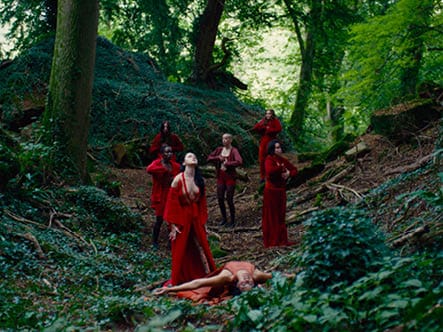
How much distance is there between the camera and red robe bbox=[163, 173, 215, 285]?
7.50 metres

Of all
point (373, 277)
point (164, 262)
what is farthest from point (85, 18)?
point (373, 277)

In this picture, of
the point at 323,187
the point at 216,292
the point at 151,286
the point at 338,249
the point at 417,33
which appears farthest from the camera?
the point at 323,187

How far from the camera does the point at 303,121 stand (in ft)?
76.0

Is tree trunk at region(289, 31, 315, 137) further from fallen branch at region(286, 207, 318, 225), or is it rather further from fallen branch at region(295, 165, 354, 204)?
fallen branch at region(286, 207, 318, 225)

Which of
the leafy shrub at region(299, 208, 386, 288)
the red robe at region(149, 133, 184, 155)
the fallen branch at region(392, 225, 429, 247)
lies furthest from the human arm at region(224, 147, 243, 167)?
the leafy shrub at region(299, 208, 386, 288)

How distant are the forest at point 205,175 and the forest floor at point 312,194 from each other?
0.17 feet

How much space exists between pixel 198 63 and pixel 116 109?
5262 mm

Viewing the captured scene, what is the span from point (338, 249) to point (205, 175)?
11.9 metres

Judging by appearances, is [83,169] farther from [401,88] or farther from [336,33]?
[336,33]

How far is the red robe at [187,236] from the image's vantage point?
7.50 m

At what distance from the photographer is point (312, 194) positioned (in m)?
11.8

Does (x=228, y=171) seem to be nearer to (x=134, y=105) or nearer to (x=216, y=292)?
(x=216, y=292)

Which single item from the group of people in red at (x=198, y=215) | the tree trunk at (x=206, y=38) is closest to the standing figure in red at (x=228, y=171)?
the group of people in red at (x=198, y=215)

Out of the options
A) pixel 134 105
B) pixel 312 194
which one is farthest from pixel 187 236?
pixel 134 105
